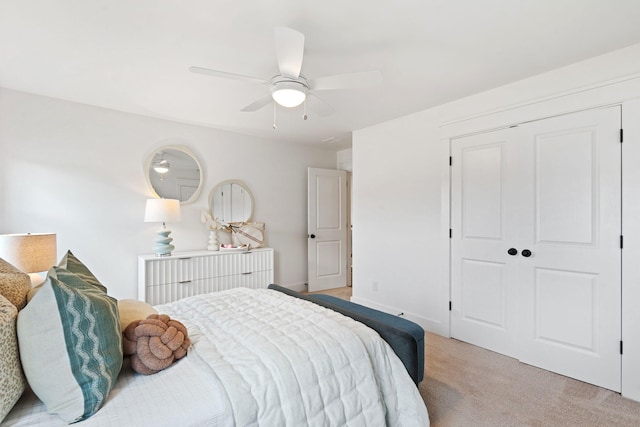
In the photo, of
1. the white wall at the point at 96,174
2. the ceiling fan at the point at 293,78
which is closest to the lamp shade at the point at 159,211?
the white wall at the point at 96,174

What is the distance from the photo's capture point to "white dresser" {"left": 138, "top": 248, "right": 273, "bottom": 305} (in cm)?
335

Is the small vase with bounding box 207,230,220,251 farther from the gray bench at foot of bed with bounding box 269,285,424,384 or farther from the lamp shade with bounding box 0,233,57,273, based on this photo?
the gray bench at foot of bed with bounding box 269,285,424,384

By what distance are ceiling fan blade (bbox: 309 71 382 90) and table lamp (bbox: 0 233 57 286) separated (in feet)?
7.43

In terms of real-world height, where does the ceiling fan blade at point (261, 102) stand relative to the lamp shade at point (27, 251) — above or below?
above

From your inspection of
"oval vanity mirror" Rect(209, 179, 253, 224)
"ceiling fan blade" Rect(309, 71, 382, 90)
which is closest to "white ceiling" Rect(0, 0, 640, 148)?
"ceiling fan blade" Rect(309, 71, 382, 90)

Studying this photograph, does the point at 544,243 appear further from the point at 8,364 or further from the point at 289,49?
the point at 8,364

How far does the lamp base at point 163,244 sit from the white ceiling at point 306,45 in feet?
4.59

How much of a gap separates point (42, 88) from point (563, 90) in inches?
172

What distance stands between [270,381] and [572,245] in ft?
7.96

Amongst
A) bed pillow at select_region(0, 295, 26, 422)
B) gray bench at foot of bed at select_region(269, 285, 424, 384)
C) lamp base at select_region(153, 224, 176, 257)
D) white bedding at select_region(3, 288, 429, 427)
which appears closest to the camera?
bed pillow at select_region(0, 295, 26, 422)

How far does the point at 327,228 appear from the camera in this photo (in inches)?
204

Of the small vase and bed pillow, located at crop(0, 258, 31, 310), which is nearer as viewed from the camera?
bed pillow, located at crop(0, 258, 31, 310)

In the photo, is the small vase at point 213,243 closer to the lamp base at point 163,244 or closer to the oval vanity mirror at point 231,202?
the oval vanity mirror at point 231,202

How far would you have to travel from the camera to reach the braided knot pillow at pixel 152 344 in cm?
126
